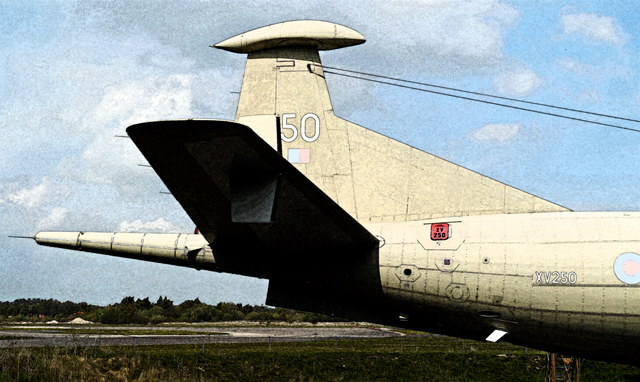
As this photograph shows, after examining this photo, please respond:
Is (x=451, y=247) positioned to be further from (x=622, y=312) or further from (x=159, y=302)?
(x=159, y=302)

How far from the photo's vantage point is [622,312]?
10.0 metres

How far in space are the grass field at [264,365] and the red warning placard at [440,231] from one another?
538 inches

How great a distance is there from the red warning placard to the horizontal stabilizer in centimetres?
169

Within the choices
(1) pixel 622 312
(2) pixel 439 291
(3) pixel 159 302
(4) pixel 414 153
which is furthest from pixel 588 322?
(3) pixel 159 302

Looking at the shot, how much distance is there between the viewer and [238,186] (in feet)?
29.2

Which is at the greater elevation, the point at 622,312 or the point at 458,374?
the point at 622,312

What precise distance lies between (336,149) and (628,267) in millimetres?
6604

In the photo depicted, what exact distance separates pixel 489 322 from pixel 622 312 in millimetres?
2433

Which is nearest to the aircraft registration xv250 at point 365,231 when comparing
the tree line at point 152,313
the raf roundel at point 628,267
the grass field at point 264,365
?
the raf roundel at point 628,267

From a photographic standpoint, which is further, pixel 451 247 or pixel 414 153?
pixel 414 153

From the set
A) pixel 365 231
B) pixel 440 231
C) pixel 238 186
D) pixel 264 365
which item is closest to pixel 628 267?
pixel 440 231

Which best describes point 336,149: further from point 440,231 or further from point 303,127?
point 440,231

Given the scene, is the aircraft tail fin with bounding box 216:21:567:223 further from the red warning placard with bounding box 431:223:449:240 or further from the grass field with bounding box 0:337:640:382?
the grass field with bounding box 0:337:640:382

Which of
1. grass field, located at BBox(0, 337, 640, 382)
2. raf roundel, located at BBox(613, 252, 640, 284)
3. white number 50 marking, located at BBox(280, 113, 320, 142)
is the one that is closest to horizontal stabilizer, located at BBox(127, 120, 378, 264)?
white number 50 marking, located at BBox(280, 113, 320, 142)
